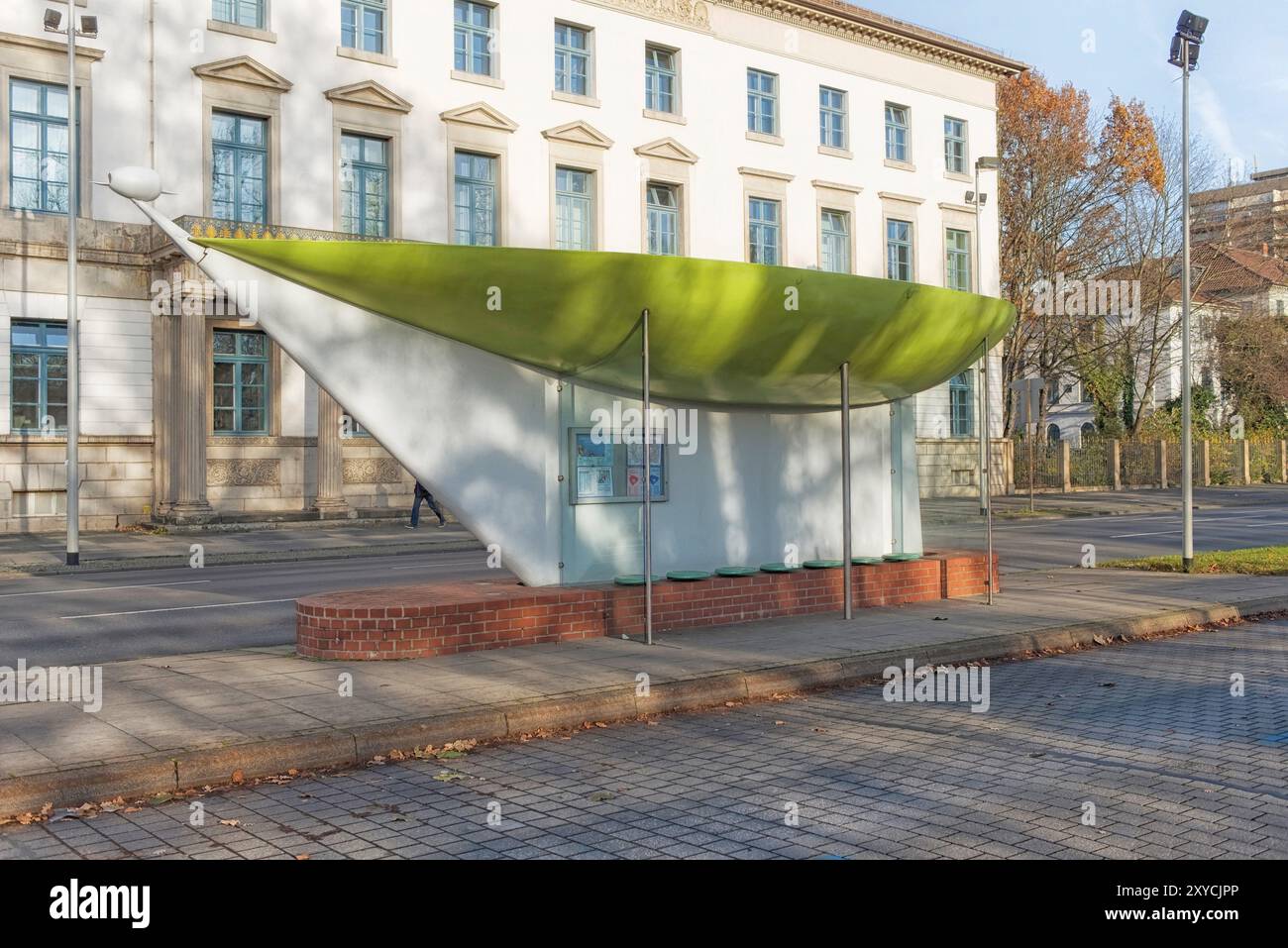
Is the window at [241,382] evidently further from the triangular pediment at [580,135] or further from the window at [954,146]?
the window at [954,146]

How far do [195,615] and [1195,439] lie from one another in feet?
168

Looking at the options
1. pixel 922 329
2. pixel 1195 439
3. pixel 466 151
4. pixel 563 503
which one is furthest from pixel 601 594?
pixel 1195 439

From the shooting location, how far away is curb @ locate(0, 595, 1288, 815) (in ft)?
20.0

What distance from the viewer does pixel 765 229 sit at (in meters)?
40.6

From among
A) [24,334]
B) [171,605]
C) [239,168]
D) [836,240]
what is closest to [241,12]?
[239,168]

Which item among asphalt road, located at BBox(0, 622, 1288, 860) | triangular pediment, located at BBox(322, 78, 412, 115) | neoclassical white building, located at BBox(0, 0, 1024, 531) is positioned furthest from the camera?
triangular pediment, located at BBox(322, 78, 412, 115)

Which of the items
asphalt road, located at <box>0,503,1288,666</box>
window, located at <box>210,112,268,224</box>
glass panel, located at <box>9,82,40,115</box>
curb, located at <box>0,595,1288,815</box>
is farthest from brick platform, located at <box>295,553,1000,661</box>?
glass panel, located at <box>9,82,40,115</box>

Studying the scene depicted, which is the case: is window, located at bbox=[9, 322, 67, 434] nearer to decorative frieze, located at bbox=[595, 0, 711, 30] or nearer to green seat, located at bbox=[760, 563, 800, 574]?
decorative frieze, located at bbox=[595, 0, 711, 30]

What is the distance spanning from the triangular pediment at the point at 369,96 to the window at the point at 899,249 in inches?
779

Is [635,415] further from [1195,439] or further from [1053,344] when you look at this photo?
[1195,439]

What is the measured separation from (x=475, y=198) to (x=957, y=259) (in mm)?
21537

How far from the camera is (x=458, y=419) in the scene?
10.3 m

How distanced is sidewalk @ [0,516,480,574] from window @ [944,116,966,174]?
2706 cm
